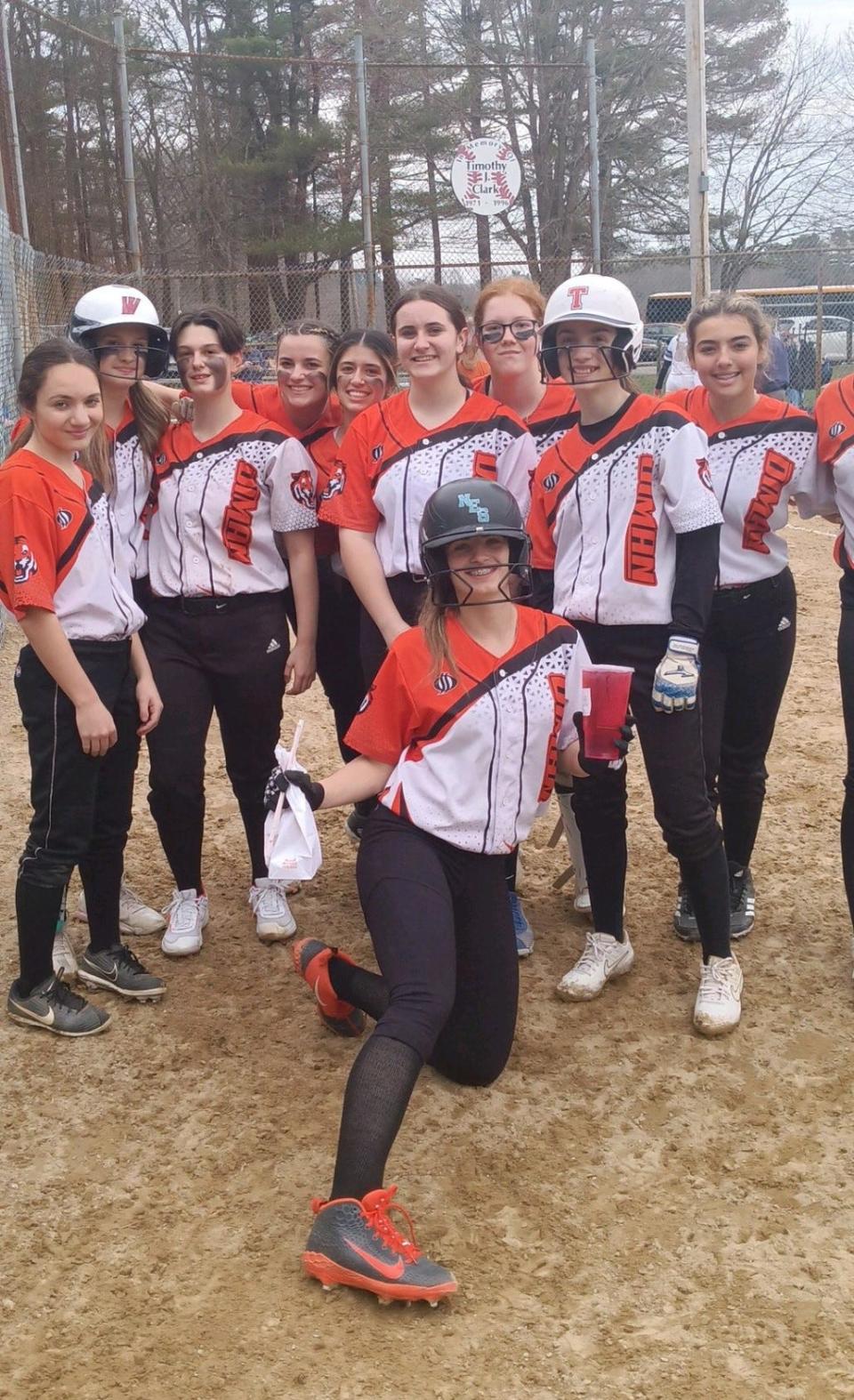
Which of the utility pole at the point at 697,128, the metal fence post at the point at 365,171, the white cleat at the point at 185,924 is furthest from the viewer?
the utility pole at the point at 697,128

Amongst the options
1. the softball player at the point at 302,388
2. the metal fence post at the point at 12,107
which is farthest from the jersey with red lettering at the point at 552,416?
the metal fence post at the point at 12,107

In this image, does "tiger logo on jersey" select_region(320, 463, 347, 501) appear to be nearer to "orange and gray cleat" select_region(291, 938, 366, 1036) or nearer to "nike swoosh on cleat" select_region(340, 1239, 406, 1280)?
Answer: "orange and gray cleat" select_region(291, 938, 366, 1036)

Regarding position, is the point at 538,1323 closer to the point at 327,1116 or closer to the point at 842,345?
the point at 327,1116

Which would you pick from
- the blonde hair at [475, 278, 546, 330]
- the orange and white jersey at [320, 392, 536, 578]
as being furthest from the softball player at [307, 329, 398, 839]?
the blonde hair at [475, 278, 546, 330]

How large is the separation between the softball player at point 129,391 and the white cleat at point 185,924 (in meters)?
0.34

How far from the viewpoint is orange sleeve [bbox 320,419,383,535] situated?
3.72m

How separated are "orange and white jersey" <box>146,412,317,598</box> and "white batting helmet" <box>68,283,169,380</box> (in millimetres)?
318

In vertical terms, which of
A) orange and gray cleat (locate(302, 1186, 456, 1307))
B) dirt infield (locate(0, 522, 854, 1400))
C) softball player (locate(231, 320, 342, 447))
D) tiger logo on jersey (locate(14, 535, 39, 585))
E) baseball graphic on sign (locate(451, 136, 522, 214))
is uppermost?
baseball graphic on sign (locate(451, 136, 522, 214))

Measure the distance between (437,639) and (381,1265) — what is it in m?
1.41

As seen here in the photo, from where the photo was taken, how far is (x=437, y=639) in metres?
3.06

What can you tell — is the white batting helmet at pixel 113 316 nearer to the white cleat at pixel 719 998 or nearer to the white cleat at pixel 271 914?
the white cleat at pixel 271 914

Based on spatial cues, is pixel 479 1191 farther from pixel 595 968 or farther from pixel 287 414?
pixel 287 414

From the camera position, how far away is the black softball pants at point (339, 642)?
14.5 feet

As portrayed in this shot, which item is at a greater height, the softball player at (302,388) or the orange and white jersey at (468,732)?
the softball player at (302,388)
